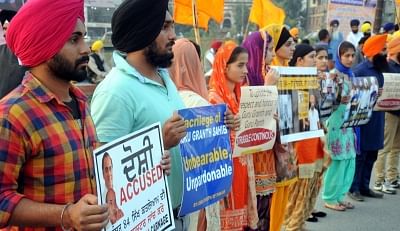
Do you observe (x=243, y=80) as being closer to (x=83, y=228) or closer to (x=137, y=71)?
(x=137, y=71)

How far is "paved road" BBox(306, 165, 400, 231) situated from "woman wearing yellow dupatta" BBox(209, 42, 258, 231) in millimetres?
1550

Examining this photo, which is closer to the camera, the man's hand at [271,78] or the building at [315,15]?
the man's hand at [271,78]

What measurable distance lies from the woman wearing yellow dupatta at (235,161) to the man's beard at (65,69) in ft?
5.75

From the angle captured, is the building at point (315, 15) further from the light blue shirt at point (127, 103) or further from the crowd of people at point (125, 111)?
the light blue shirt at point (127, 103)

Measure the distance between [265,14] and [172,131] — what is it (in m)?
3.78

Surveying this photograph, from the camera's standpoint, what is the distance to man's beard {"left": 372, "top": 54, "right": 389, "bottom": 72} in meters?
5.93

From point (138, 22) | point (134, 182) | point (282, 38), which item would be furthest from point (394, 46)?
point (134, 182)

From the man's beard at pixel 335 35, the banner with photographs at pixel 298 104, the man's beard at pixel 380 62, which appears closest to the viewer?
the banner with photographs at pixel 298 104

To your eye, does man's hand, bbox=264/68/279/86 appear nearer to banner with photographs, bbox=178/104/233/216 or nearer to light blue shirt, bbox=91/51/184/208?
banner with photographs, bbox=178/104/233/216

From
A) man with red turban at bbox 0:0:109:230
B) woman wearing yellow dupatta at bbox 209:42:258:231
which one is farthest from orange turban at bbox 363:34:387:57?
man with red turban at bbox 0:0:109:230

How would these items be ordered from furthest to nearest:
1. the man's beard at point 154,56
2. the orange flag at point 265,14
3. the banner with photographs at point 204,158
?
1. the orange flag at point 265,14
2. the banner with photographs at point 204,158
3. the man's beard at point 154,56

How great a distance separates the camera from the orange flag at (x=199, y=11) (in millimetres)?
5113

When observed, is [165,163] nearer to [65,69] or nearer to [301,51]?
[65,69]

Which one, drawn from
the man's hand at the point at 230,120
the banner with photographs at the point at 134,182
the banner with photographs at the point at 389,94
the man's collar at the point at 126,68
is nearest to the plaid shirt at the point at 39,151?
the banner with photographs at the point at 134,182
